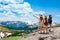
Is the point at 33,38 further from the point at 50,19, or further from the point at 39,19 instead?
the point at 50,19

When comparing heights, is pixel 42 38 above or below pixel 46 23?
below

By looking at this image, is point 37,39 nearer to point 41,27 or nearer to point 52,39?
point 52,39

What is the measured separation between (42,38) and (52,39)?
166 centimetres

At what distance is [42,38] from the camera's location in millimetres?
26875

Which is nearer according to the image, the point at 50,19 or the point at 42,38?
the point at 42,38

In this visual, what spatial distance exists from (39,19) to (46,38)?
4769 mm

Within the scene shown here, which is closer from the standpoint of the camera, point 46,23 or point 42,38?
point 42,38

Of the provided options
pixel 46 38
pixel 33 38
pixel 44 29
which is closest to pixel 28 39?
pixel 33 38

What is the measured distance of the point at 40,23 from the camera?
30.2m

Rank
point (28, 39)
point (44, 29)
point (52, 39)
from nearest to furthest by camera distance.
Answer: point (52, 39), point (28, 39), point (44, 29)

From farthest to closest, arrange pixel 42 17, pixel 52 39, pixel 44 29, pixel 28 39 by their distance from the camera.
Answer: pixel 44 29 → pixel 42 17 → pixel 28 39 → pixel 52 39

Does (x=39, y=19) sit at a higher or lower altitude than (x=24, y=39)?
higher

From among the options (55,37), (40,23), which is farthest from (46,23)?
(55,37)

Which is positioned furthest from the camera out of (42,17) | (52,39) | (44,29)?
(44,29)
